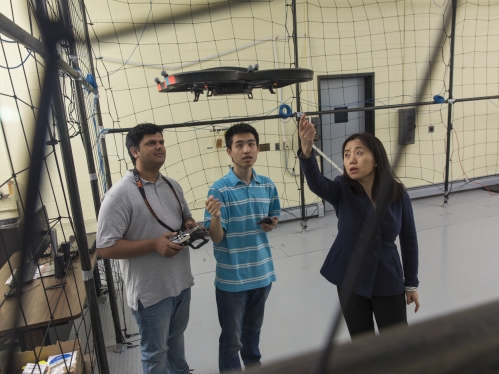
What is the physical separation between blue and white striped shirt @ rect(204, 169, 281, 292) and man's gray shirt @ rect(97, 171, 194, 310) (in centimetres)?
19

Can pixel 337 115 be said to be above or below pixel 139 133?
below

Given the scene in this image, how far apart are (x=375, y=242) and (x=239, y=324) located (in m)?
0.71

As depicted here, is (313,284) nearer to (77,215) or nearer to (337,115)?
(77,215)

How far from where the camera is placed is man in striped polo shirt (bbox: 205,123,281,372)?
1.54 m

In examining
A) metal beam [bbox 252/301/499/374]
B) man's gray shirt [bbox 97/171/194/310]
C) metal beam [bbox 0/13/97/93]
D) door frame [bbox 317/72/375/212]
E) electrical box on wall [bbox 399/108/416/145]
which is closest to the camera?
metal beam [bbox 252/301/499/374]

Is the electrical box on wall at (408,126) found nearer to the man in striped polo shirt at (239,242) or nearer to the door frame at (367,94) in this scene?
the man in striped polo shirt at (239,242)

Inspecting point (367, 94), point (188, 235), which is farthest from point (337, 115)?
point (188, 235)

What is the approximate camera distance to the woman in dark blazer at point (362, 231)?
1.41 meters

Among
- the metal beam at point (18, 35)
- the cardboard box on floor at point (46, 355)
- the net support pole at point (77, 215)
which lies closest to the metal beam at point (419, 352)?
the metal beam at point (18, 35)

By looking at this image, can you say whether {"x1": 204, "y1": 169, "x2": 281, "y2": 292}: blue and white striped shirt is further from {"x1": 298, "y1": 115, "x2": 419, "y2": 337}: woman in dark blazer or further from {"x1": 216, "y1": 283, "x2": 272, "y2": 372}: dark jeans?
{"x1": 298, "y1": 115, "x2": 419, "y2": 337}: woman in dark blazer

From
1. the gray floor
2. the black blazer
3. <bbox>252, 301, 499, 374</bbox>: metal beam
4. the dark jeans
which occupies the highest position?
<bbox>252, 301, 499, 374</bbox>: metal beam

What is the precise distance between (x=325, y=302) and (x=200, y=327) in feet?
2.89

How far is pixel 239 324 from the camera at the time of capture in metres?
1.57

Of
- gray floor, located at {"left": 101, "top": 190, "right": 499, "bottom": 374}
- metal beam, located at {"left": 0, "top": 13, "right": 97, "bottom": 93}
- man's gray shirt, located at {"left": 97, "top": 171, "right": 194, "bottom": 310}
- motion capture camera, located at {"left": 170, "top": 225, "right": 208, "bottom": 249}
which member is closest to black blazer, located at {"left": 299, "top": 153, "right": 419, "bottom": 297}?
gray floor, located at {"left": 101, "top": 190, "right": 499, "bottom": 374}
